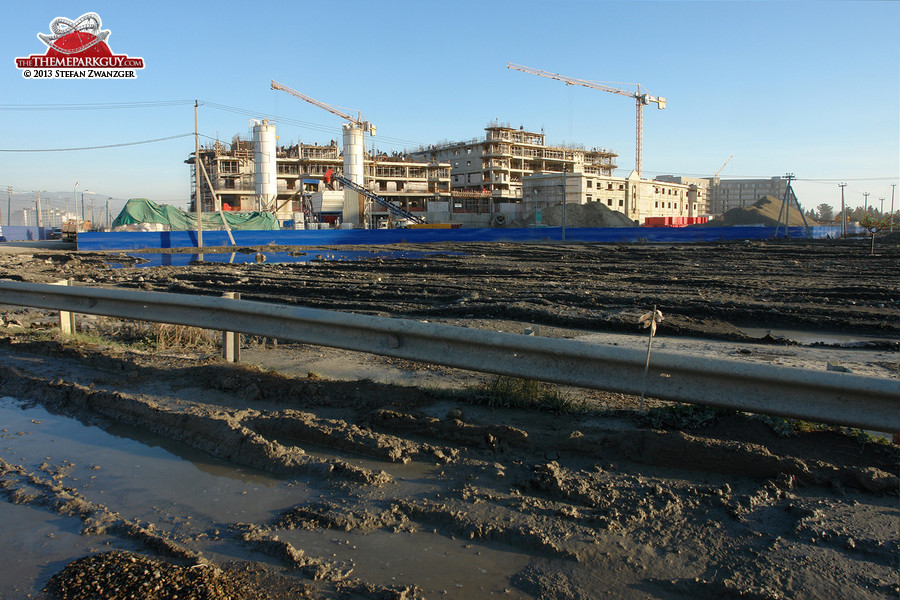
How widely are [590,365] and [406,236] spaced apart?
1682 inches

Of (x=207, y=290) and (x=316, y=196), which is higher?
(x=316, y=196)

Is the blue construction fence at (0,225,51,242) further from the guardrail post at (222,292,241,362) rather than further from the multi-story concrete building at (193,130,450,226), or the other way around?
the guardrail post at (222,292,241,362)

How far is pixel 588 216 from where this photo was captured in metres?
87.3

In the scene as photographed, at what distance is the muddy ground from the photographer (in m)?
2.67

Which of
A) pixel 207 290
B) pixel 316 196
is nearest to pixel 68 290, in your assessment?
pixel 207 290

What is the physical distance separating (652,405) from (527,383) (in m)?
1.11

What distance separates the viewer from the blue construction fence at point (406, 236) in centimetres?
3722

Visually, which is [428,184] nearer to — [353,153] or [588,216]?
[353,153]

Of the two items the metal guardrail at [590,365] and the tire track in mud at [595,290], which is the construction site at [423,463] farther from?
the tire track in mud at [595,290]

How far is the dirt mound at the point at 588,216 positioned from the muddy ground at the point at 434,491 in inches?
3220

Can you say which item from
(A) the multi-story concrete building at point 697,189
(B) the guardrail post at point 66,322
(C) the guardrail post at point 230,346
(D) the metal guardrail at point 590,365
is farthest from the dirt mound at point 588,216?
(D) the metal guardrail at point 590,365

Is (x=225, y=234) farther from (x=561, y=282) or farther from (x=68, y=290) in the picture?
(x=68, y=290)

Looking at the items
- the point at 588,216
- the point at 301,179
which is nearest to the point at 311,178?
the point at 301,179

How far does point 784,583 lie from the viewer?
259 cm
